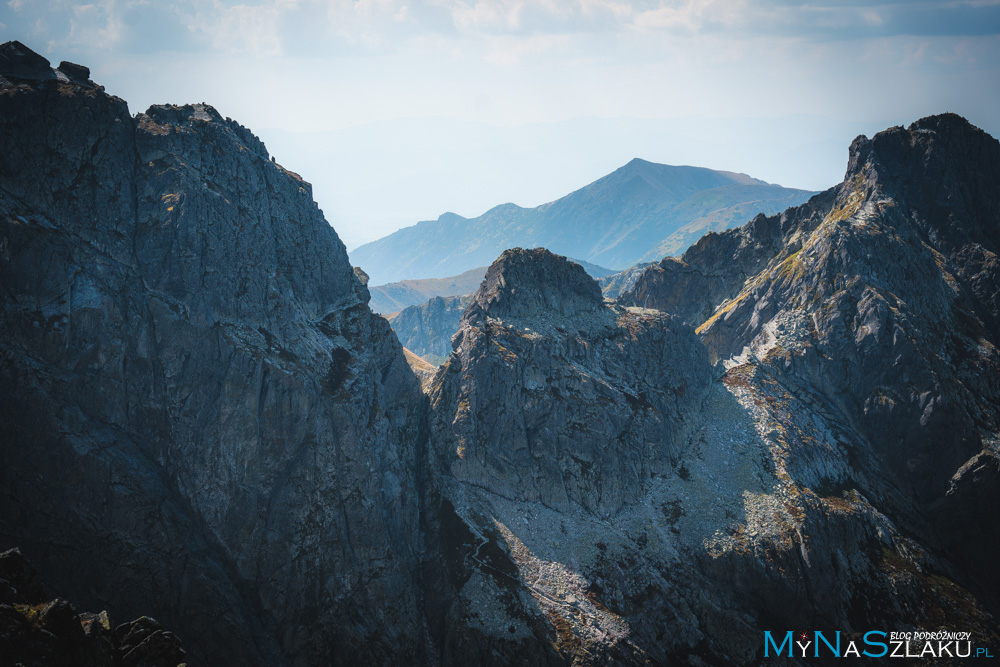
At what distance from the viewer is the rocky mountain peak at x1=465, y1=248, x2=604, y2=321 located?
126 meters

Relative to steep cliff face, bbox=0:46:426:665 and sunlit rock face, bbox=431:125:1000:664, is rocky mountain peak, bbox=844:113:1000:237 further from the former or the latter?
steep cliff face, bbox=0:46:426:665

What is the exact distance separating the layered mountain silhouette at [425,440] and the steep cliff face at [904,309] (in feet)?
2.67

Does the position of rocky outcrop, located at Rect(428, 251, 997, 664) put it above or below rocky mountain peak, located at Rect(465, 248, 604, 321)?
below

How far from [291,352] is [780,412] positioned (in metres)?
107

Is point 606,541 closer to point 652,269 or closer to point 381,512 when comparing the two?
point 381,512

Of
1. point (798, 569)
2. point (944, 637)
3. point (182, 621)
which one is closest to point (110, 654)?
point (182, 621)

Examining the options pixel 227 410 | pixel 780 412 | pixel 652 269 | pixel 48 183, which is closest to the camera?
pixel 48 183

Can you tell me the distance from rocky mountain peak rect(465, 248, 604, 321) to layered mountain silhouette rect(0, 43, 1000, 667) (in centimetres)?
75

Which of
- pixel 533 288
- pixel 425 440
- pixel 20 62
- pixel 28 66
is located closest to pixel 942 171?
pixel 533 288

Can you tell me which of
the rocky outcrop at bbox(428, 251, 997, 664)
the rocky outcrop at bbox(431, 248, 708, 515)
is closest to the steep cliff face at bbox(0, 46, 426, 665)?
the rocky outcrop at bbox(428, 251, 997, 664)

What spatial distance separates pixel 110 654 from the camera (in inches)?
1359

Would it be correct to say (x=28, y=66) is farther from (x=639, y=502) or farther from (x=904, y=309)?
(x=904, y=309)

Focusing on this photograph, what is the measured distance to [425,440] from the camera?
111 metres

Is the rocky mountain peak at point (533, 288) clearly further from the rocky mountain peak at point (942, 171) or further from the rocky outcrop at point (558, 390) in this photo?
the rocky mountain peak at point (942, 171)
